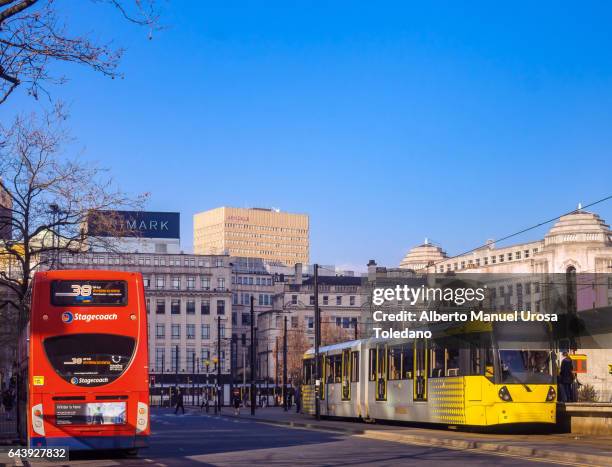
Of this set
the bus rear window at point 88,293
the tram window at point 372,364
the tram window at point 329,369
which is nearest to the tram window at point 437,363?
the tram window at point 372,364

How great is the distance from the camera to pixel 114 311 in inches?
932

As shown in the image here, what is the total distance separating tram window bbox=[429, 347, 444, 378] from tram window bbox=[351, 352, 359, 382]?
9.38 metres

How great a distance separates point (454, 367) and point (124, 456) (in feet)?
40.2

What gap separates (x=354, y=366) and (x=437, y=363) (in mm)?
10616

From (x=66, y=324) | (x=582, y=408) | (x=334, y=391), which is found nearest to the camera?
(x=66, y=324)

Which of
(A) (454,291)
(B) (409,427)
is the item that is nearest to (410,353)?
(B) (409,427)

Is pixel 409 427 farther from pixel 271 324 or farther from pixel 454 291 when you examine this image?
pixel 271 324

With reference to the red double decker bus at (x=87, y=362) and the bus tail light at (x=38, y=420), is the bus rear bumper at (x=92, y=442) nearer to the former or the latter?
the red double decker bus at (x=87, y=362)

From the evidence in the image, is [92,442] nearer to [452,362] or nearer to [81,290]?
[81,290]

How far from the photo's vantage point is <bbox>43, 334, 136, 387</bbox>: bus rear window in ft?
76.5

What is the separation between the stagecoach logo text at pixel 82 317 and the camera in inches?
921

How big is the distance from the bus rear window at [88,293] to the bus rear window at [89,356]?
684mm

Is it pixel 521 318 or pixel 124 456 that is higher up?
pixel 521 318

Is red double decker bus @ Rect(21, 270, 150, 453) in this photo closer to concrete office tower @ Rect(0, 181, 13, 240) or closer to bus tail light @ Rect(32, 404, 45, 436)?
bus tail light @ Rect(32, 404, 45, 436)
